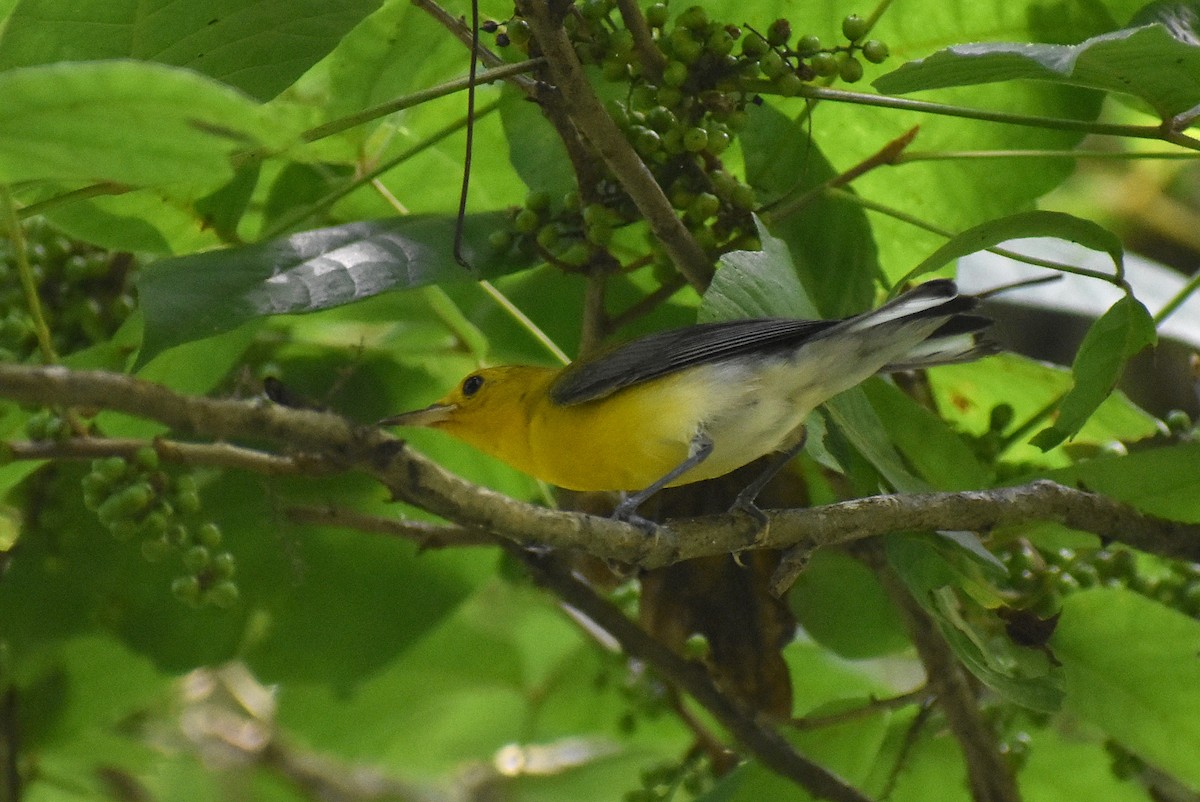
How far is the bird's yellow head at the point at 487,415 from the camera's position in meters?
2.61

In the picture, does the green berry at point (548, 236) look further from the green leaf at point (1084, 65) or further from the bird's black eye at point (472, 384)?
the green leaf at point (1084, 65)

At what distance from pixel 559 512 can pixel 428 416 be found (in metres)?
1.27

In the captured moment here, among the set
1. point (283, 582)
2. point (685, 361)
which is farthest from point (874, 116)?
point (283, 582)

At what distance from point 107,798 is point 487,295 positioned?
181cm

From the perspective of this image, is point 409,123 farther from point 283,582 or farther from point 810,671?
point 810,671

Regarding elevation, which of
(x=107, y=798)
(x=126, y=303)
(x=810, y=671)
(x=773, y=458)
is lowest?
(x=107, y=798)

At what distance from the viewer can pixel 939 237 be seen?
7.86 feet

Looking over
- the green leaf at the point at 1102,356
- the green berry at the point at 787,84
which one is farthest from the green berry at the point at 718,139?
the green leaf at the point at 1102,356

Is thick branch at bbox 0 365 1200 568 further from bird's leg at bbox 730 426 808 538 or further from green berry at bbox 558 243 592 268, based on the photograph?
green berry at bbox 558 243 592 268

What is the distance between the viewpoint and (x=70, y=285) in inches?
104

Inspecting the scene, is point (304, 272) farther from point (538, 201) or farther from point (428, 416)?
point (428, 416)

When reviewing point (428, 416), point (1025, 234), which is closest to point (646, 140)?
point (1025, 234)

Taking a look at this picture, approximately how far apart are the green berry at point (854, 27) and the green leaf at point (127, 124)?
3.88ft

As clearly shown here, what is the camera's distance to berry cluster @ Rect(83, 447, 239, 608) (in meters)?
2.12
